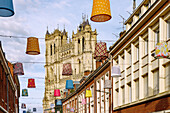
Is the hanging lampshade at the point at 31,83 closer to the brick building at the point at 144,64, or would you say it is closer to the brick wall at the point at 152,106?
the brick building at the point at 144,64

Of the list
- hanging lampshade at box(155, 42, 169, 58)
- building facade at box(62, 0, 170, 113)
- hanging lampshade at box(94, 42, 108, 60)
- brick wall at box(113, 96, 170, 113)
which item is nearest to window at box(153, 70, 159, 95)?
building facade at box(62, 0, 170, 113)

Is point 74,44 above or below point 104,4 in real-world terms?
above

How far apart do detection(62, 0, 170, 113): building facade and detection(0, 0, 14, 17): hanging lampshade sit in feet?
32.0

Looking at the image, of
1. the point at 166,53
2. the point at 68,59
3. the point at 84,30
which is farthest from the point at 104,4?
the point at 68,59

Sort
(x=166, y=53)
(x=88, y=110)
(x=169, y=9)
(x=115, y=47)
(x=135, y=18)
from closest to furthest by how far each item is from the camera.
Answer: (x=166, y=53), (x=169, y=9), (x=135, y=18), (x=115, y=47), (x=88, y=110)

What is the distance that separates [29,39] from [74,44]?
371 ft

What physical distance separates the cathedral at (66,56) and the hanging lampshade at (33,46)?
94405 millimetres

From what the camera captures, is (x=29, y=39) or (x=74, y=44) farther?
(x=74, y=44)

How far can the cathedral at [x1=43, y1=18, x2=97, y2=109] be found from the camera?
123 meters

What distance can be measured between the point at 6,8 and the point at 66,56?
129794mm

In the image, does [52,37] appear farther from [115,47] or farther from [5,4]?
[5,4]

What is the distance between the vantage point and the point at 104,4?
644 inches

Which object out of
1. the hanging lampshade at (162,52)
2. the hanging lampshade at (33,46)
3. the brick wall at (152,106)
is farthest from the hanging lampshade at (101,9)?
the hanging lampshade at (33,46)

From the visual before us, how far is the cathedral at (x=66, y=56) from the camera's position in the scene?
123 meters
